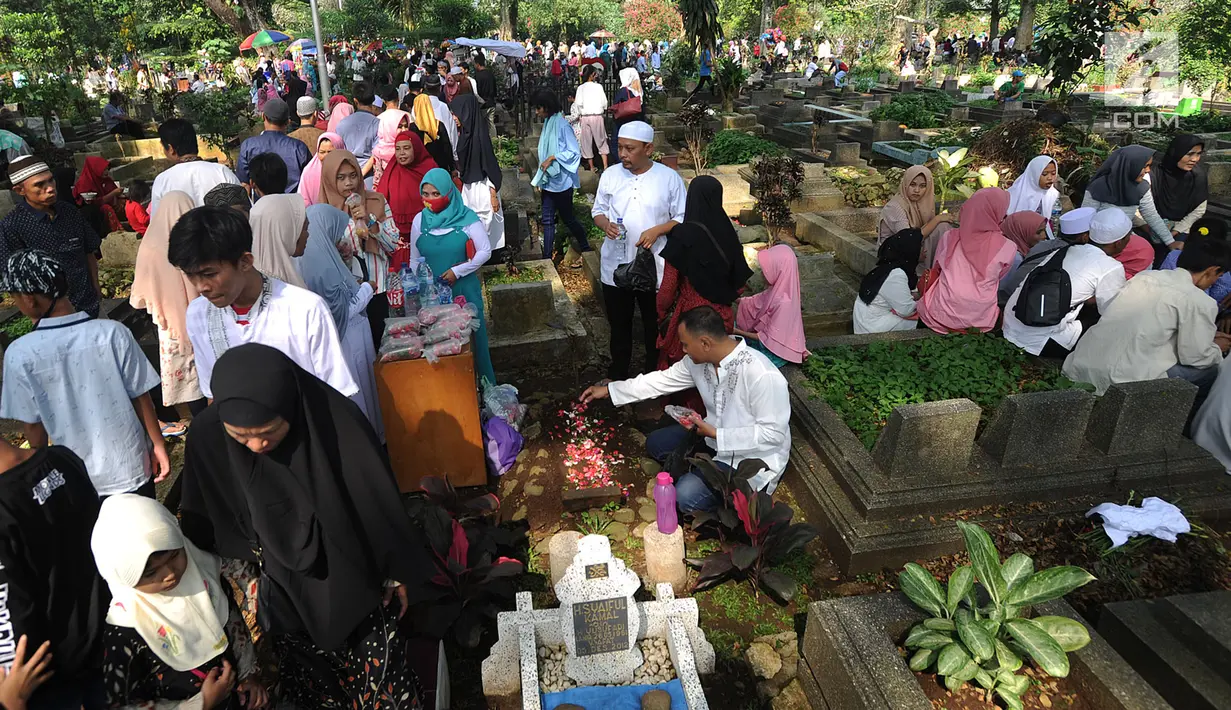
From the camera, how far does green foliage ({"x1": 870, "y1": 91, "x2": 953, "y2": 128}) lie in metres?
13.7

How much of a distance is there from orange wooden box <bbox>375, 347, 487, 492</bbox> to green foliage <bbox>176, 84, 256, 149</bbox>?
41.0 feet

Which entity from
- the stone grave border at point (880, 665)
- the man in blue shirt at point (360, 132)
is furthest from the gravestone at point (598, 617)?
the man in blue shirt at point (360, 132)

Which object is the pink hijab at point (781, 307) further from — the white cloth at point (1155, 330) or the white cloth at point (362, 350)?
the white cloth at point (362, 350)

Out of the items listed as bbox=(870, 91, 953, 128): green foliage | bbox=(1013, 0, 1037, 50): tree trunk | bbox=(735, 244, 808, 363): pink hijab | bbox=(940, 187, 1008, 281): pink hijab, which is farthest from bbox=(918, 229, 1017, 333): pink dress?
bbox=(1013, 0, 1037, 50): tree trunk

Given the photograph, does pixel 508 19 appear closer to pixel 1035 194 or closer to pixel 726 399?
pixel 1035 194

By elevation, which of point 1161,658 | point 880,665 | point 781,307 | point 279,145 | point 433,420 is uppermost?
point 279,145

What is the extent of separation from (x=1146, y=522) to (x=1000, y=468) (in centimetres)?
69

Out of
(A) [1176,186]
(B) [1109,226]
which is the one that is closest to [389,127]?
(B) [1109,226]

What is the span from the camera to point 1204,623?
265 centimetres

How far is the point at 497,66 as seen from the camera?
68.5 feet

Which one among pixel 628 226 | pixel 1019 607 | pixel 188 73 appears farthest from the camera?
pixel 188 73

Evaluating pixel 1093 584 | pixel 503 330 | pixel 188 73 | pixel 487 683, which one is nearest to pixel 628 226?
pixel 503 330

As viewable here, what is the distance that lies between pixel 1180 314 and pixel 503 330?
183 inches

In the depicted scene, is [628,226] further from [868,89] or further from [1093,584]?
[868,89]
